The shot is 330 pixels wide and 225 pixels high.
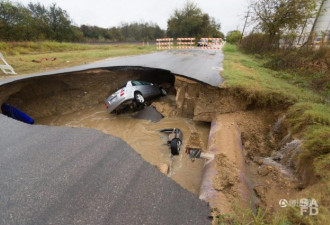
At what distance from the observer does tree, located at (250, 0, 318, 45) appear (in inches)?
465

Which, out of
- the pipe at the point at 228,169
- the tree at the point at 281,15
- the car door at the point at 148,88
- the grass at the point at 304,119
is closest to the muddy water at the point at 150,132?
the pipe at the point at 228,169

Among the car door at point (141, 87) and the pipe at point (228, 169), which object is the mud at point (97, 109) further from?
the pipe at point (228, 169)

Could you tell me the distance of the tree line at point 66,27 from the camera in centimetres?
2472

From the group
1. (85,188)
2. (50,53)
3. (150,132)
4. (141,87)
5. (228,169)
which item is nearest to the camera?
(85,188)

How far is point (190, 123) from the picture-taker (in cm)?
702

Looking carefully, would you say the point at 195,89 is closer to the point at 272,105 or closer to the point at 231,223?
the point at 272,105

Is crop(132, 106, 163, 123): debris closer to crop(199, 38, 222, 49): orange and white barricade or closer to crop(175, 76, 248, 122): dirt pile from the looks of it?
crop(175, 76, 248, 122): dirt pile

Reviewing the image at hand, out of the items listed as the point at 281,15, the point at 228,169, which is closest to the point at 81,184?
the point at 228,169

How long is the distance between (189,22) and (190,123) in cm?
3696

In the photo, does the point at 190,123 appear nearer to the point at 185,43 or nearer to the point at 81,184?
the point at 81,184

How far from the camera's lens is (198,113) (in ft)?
21.2

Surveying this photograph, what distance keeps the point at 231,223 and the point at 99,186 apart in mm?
1652

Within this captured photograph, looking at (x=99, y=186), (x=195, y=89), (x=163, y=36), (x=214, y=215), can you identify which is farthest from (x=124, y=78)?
(x=163, y=36)

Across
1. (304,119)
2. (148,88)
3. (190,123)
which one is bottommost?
(190,123)
